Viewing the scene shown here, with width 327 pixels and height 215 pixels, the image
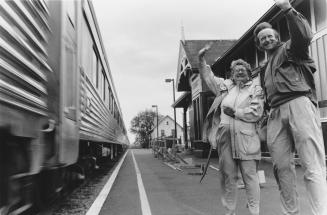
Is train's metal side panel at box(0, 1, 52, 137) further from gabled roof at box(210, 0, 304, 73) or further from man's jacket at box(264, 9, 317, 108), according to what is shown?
gabled roof at box(210, 0, 304, 73)

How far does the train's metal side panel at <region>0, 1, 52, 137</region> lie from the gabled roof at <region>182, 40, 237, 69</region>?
1835 cm

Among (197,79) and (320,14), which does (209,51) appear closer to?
(197,79)

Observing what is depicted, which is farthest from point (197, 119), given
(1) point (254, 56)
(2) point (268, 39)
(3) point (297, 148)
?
(3) point (297, 148)

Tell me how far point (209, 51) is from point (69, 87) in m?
19.2

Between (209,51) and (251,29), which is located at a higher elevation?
(209,51)

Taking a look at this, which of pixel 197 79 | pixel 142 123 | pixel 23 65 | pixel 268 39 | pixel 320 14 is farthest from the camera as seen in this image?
pixel 142 123

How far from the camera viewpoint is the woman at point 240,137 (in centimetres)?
404

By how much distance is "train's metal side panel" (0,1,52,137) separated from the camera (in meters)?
2.77

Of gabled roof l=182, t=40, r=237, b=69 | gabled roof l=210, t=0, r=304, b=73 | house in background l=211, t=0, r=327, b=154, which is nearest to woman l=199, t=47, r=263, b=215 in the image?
house in background l=211, t=0, r=327, b=154

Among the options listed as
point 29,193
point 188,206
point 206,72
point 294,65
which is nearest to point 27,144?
point 29,193

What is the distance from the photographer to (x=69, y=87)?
4.43 meters

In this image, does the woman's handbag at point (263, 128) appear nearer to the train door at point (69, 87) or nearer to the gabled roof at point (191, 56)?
the train door at point (69, 87)

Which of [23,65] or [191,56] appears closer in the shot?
[23,65]

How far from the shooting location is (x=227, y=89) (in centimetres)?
443
